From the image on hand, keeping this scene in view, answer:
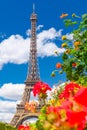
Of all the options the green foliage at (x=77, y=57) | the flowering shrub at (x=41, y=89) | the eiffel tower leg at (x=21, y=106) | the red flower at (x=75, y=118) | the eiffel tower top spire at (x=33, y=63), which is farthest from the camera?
the eiffel tower top spire at (x=33, y=63)

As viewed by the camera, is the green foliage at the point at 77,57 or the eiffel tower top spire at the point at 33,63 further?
the eiffel tower top spire at the point at 33,63

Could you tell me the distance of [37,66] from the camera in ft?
261

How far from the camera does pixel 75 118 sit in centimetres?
243

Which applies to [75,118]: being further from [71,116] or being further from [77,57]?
[77,57]

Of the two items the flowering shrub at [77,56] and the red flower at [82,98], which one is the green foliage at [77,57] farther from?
the red flower at [82,98]

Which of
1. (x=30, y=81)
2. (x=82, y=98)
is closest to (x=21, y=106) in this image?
(x=30, y=81)

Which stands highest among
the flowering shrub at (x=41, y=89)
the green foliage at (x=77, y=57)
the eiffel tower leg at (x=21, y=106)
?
the eiffel tower leg at (x=21, y=106)

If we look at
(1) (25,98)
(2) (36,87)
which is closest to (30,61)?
(1) (25,98)

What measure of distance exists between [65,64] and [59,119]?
9.25m

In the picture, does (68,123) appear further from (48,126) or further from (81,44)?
(81,44)

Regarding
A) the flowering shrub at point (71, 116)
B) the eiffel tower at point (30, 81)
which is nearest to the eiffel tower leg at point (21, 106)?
the eiffel tower at point (30, 81)

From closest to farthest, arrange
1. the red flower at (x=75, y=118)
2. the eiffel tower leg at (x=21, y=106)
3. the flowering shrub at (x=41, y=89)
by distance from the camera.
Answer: the red flower at (x=75, y=118) → the flowering shrub at (x=41, y=89) → the eiffel tower leg at (x=21, y=106)

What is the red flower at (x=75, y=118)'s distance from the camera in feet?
7.97

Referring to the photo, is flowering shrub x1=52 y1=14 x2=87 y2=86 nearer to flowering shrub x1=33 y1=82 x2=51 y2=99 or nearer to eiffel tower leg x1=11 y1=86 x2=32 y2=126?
flowering shrub x1=33 y1=82 x2=51 y2=99
